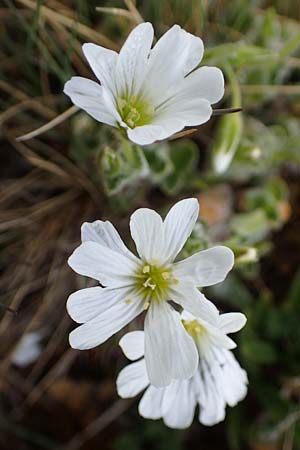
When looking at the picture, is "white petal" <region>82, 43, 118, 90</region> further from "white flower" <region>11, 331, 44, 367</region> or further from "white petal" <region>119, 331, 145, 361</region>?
"white flower" <region>11, 331, 44, 367</region>

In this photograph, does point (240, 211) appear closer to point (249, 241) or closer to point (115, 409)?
point (249, 241)

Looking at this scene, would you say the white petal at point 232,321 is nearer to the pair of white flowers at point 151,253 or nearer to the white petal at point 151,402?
the pair of white flowers at point 151,253

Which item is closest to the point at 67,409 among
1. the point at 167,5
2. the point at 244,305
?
the point at 244,305

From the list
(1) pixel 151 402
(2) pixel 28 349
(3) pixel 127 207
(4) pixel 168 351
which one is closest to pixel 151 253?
Result: (4) pixel 168 351

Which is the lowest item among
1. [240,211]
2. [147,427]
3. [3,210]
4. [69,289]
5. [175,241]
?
[147,427]

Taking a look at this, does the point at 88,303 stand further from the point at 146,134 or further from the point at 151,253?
the point at 146,134

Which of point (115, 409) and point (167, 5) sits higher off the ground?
point (167, 5)

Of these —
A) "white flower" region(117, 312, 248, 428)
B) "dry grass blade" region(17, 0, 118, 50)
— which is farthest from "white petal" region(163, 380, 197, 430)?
"dry grass blade" region(17, 0, 118, 50)
